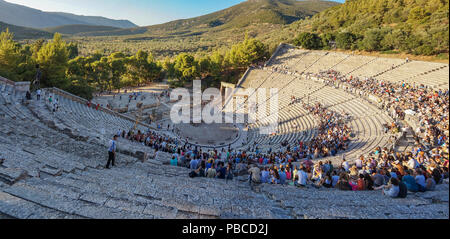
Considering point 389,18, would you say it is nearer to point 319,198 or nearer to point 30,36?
point 319,198

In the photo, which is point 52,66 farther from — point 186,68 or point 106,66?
point 186,68

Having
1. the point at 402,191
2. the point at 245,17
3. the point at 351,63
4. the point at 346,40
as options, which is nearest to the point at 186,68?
Result: the point at 351,63

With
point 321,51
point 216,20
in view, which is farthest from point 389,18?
point 216,20

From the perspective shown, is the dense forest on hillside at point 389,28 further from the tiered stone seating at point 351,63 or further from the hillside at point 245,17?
the hillside at point 245,17

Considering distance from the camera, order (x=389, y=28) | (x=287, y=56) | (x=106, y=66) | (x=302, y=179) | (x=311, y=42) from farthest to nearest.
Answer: (x=287, y=56)
(x=311, y=42)
(x=106, y=66)
(x=389, y=28)
(x=302, y=179)

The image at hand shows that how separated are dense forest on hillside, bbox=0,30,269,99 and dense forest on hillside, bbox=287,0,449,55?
13356mm

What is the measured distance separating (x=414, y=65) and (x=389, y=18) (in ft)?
64.2

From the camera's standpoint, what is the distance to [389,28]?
3466cm

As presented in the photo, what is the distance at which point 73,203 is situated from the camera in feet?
14.4

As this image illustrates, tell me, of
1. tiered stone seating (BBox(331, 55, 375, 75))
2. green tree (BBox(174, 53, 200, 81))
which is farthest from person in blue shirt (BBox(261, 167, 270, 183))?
green tree (BBox(174, 53, 200, 81))

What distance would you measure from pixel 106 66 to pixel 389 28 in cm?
4406

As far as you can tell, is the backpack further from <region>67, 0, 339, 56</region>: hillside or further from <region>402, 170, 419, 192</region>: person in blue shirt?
<region>67, 0, 339, 56</region>: hillside

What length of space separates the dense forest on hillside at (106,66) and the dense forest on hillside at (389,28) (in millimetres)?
13356

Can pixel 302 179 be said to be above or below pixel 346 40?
below
